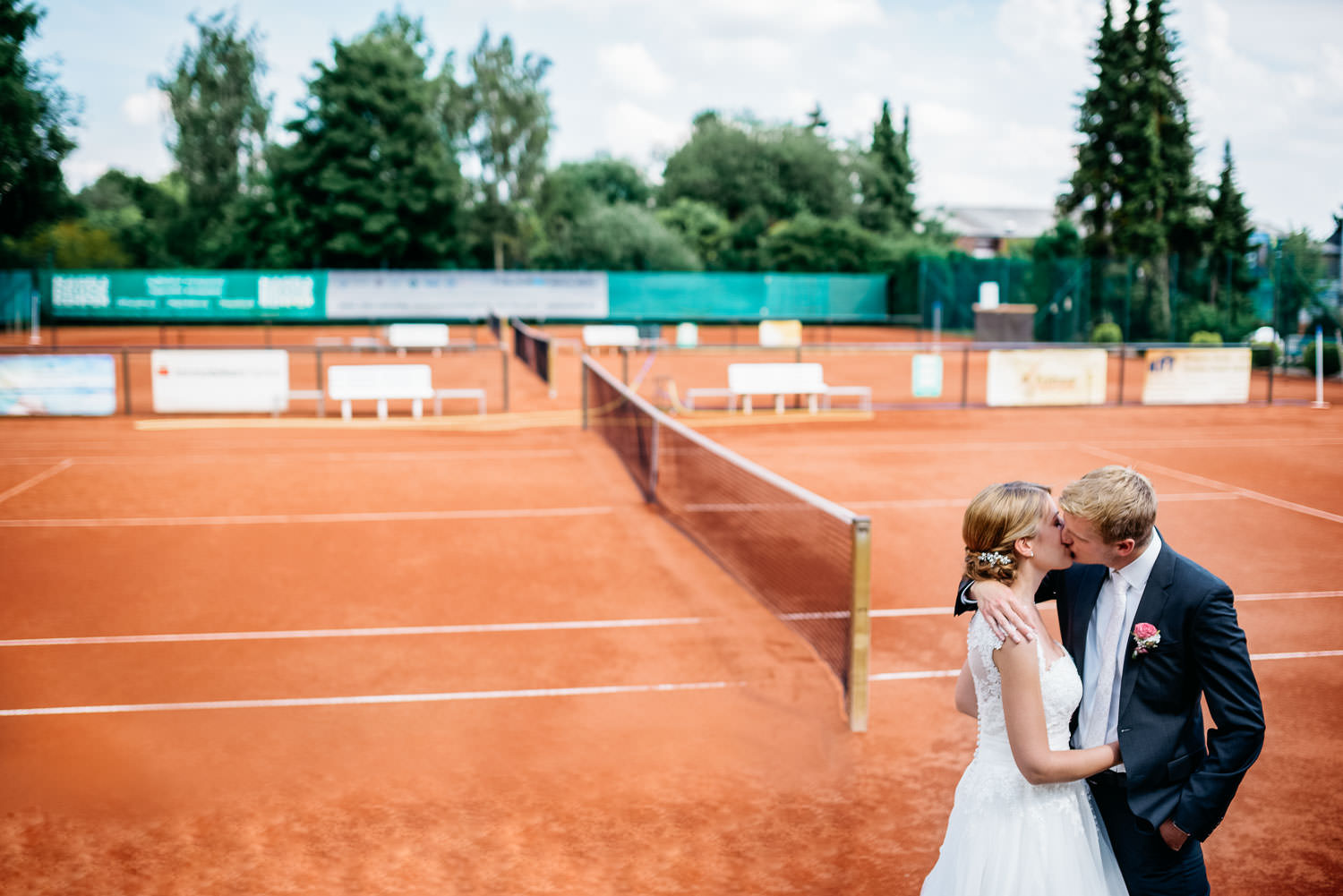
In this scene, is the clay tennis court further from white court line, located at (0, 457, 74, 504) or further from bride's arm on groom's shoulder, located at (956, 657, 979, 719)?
bride's arm on groom's shoulder, located at (956, 657, 979, 719)

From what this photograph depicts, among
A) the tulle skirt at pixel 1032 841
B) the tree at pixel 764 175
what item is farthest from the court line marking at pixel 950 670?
the tree at pixel 764 175

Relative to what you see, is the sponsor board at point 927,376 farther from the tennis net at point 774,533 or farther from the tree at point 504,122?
the tree at point 504,122

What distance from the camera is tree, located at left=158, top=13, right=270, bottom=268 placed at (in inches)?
2486

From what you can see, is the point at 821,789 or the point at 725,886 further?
the point at 821,789

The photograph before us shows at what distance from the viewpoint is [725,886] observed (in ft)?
15.3

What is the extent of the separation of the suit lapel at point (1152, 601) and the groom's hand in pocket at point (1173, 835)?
287 millimetres

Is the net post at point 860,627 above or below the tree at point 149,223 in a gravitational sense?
below

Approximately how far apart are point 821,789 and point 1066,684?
293 centimetres

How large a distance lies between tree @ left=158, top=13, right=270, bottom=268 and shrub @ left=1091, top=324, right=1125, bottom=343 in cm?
4741

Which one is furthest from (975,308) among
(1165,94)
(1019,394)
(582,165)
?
(582,165)

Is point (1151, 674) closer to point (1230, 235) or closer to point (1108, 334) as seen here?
point (1108, 334)

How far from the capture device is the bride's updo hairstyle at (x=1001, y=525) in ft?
9.10

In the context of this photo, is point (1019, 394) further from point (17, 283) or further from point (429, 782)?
point (17, 283)

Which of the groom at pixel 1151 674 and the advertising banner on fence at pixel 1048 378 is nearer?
the groom at pixel 1151 674
